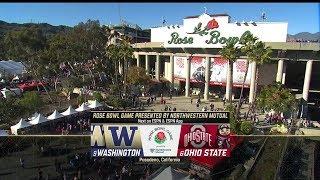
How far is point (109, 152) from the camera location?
20.5 metres

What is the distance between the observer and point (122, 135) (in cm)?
2016

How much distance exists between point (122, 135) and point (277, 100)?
24.3 m

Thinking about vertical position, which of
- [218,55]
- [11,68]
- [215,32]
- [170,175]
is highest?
[215,32]

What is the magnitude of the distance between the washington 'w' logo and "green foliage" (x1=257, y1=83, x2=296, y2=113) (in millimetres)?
23569

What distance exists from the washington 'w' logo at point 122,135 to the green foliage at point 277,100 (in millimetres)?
23569

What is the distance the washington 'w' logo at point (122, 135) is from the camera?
1998 centimetres

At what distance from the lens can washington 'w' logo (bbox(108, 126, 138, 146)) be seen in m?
20.0

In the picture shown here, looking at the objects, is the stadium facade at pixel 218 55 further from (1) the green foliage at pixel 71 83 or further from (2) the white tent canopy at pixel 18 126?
(2) the white tent canopy at pixel 18 126

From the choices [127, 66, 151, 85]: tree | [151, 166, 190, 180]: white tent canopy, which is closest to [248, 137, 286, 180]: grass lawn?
[151, 166, 190, 180]: white tent canopy
